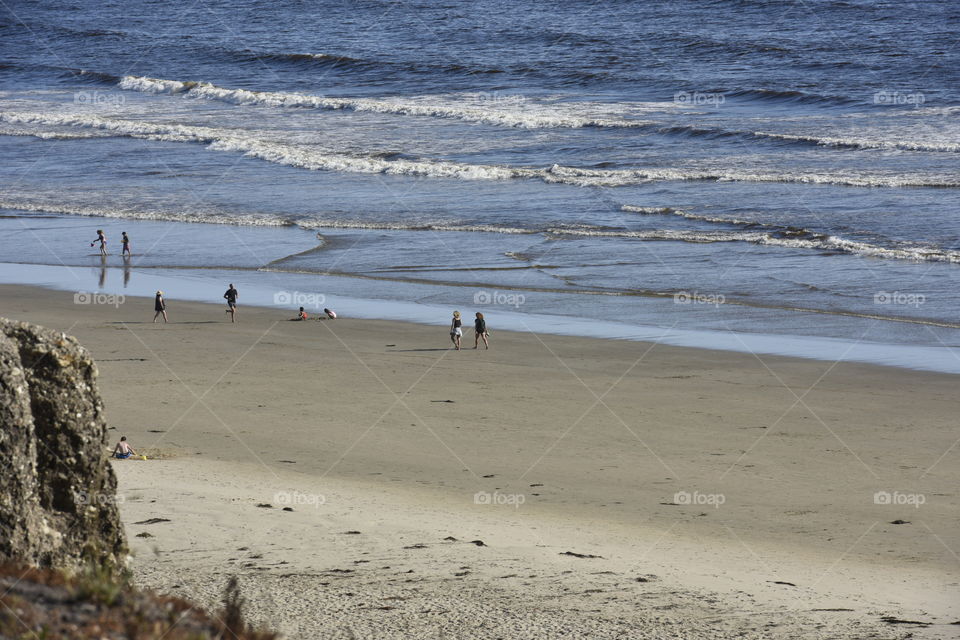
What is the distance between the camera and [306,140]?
48.7 meters

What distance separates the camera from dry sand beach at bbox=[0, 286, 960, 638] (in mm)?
9742

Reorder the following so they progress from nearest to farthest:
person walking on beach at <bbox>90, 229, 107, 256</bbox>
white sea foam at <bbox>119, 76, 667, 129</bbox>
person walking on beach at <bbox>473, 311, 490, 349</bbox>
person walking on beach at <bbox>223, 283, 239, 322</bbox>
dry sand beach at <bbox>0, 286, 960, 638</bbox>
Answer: dry sand beach at <bbox>0, 286, 960, 638</bbox>
person walking on beach at <bbox>473, 311, 490, 349</bbox>
person walking on beach at <bbox>223, 283, 239, 322</bbox>
person walking on beach at <bbox>90, 229, 107, 256</bbox>
white sea foam at <bbox>119, 76, 667, 129</bbox>

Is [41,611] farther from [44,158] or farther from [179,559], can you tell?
[44,158]

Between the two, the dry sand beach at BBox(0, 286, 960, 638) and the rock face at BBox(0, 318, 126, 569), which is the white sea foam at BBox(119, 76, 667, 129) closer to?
the dry sand beach at BBox(0, 286, 960, 638)

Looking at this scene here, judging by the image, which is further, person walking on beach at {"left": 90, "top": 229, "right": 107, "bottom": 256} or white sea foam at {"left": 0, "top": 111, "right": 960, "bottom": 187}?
white sea foam at {"left": 0, "top": 111, "right": 960, "bottom": 187}

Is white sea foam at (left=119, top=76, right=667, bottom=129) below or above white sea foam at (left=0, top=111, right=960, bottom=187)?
above

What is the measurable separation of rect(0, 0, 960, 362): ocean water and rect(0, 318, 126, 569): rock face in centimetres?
1560

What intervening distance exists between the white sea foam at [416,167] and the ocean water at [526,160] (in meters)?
0.17

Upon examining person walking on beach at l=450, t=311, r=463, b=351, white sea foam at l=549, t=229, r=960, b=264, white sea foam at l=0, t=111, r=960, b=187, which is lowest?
person walking on beach at l=450, t=311, r=463, b=351

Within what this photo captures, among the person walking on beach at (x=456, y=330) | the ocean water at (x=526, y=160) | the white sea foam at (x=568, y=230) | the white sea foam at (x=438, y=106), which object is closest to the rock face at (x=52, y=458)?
the person walking on beach at (x=456, y=330)

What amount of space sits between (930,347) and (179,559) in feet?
50.0

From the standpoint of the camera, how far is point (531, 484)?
44.4 ft

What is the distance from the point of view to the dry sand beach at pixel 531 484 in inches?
384

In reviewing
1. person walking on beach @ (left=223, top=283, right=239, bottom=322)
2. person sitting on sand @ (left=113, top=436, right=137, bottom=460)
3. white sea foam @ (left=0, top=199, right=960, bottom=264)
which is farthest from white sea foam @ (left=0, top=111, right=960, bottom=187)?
person sitting on sand @ (left=113, top=436, right=137, bottom=460)
